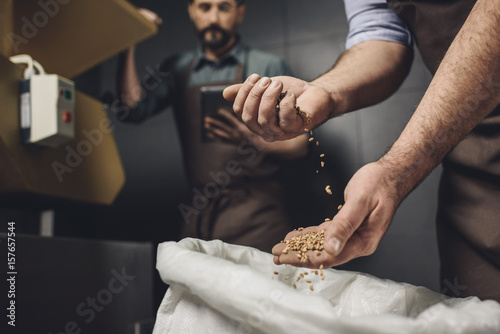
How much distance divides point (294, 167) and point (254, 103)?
2.60 feet

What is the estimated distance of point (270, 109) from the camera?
0.80 m

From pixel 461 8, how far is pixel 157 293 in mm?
1359

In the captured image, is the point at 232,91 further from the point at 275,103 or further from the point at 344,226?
the point at 344,226

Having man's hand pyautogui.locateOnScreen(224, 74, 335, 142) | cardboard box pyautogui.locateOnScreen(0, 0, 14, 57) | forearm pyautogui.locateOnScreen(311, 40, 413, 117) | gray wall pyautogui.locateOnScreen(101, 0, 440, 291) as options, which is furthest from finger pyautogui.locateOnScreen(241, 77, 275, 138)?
cardboard box pyautogui.locateOnScreen(0, 0, 14, 57)

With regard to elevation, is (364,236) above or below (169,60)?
below

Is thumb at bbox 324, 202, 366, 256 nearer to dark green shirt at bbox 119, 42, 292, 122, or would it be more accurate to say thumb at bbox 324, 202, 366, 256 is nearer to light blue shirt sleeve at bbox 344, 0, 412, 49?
light blue shirt sleeve at bbox 344, 0, 412, 49

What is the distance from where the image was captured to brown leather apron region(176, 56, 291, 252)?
156 cm

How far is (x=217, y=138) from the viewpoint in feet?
5.55

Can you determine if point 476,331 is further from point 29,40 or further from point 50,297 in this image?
point 29,40

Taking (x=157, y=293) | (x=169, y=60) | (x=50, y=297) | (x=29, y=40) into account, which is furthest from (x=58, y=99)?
(x=157, y=293)

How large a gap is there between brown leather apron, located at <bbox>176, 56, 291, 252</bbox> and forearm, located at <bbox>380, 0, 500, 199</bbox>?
79 centimetres

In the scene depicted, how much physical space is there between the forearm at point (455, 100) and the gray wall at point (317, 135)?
63 cm

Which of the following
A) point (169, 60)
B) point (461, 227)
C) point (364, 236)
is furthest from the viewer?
point (169, 60)

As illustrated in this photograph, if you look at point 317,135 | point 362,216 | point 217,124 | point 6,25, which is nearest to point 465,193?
point 362,216
